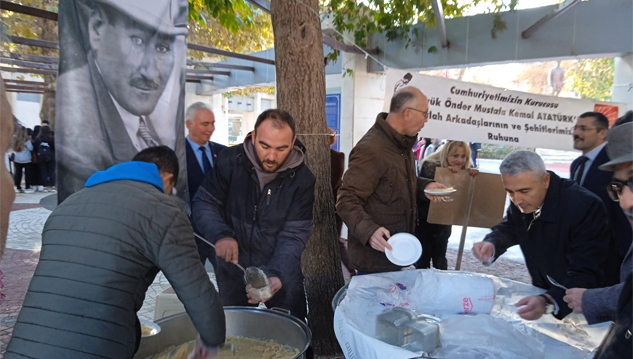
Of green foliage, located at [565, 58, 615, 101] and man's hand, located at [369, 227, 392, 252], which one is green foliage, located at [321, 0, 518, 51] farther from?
green foliage, located at [565, 58, 615, 101]

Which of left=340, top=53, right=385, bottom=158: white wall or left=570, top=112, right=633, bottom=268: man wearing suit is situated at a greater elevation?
left=340, top=53, right=385, bottom=158: white wall

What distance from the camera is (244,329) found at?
2.04 meters

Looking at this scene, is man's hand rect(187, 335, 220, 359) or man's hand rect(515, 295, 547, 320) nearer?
man's hand rect(187, 335, 220, 359)

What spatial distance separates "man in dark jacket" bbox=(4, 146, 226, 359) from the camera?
134cm

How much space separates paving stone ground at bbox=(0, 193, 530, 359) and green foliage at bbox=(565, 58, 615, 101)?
20.5 ft

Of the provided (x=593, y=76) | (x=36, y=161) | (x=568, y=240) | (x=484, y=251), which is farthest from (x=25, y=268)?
(x=593, y=76)

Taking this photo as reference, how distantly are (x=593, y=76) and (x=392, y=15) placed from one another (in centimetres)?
837

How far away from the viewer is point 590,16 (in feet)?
14.8

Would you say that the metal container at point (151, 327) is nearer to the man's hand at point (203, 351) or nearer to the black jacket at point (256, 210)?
the man's hand at point (203, 351)

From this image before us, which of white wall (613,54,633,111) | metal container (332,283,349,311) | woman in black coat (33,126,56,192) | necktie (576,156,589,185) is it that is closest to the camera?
metal container (332,283,349,311)

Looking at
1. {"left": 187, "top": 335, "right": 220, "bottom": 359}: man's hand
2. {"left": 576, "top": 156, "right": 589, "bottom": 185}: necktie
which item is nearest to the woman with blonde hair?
{"left": 576, "top": 156, "right": 589, "bottom": 185}: necktie

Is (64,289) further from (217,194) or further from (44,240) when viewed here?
(217,194)

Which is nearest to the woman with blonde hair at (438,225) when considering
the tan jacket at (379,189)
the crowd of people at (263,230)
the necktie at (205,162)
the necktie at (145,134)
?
the crowd of people at (263,230)

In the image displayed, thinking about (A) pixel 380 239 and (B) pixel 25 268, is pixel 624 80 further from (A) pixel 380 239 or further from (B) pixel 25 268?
(B) pixel 25 268
